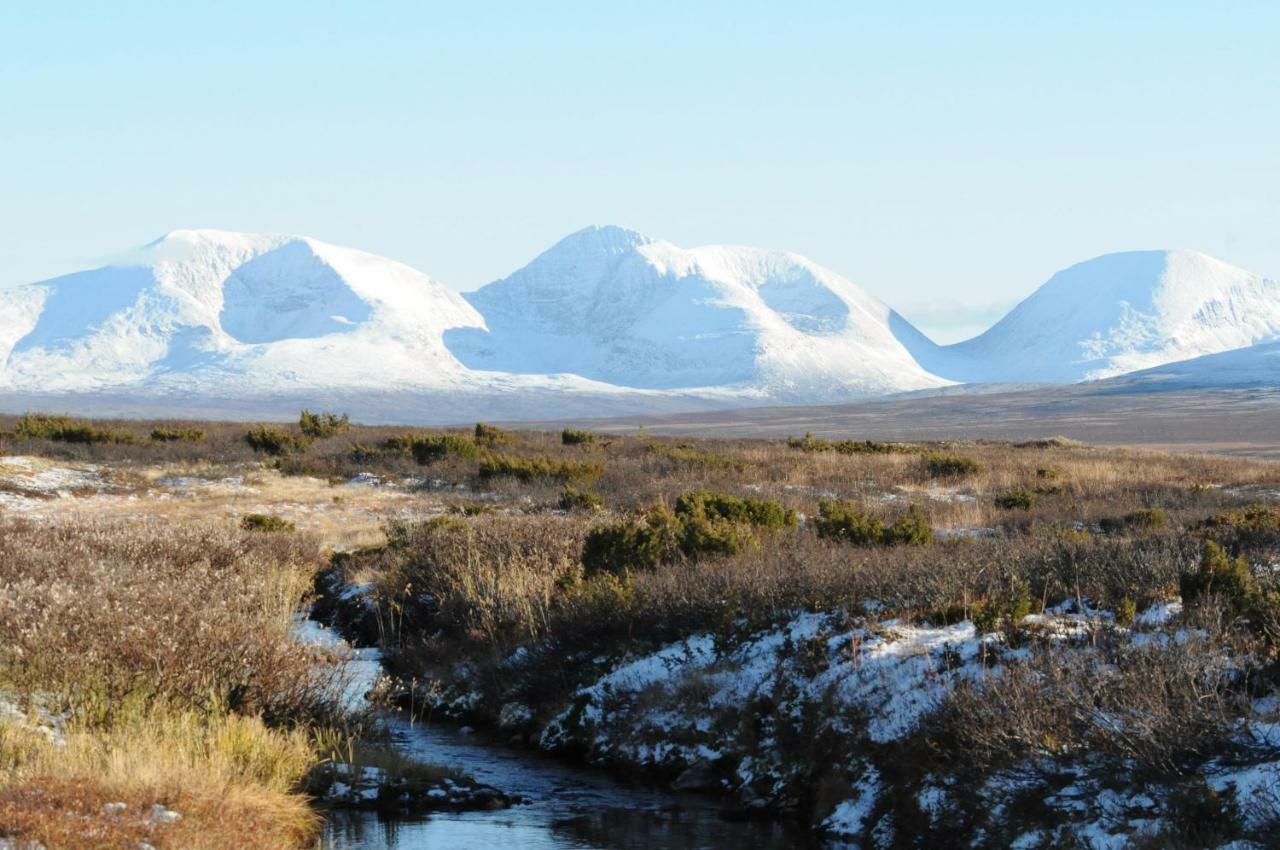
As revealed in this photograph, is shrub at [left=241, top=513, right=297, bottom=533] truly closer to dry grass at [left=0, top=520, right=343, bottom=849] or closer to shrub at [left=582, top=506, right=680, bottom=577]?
dry grass at [left=0, top=520, right=343, bottom=849]

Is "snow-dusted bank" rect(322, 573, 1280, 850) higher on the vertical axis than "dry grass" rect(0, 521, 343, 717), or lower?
lower

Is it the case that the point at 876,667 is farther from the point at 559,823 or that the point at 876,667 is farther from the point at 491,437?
the point at 491,437

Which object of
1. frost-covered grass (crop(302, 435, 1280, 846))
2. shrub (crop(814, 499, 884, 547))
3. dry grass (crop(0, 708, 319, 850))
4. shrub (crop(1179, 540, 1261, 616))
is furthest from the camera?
shrub (crop(814, 499, 884, 547))

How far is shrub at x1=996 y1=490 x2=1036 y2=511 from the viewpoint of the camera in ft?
82.5

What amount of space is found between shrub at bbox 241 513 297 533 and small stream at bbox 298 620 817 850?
421 inches

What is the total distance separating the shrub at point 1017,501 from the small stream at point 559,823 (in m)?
14.6

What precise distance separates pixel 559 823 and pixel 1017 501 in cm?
1649

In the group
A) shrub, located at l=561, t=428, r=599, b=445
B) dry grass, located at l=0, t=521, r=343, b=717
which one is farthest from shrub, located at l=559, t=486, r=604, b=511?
shrub, located at l=561, t=428, r=599, b=445

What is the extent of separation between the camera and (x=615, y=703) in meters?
13.2

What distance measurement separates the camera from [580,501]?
25.3 m

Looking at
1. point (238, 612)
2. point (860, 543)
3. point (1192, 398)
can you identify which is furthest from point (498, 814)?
point (1192, 398)

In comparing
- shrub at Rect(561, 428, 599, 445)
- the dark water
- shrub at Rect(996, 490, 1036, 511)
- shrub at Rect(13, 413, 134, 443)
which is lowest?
the dark water

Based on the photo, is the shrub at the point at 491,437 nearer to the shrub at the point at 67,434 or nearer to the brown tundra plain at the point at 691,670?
the shrub at the point at 67,434

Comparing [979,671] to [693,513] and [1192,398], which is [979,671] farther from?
[1192,398]
